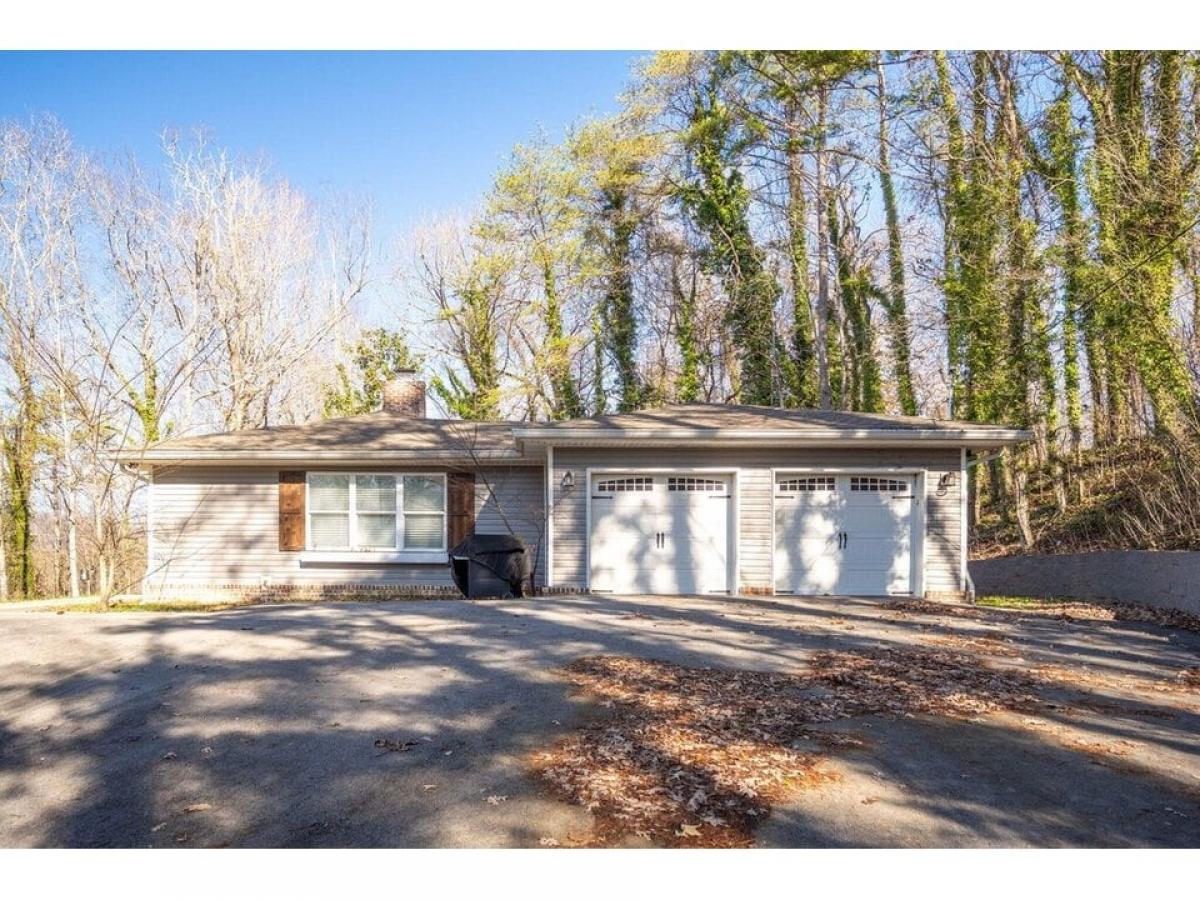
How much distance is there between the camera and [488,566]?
1007cm

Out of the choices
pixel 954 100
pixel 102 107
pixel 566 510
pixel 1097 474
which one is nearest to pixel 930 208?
pixel 954 100

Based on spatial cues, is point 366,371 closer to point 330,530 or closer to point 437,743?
point 330,530

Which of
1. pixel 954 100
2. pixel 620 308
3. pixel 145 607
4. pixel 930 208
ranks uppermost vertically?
pixel 954 100

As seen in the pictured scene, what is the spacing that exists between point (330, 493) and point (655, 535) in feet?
17.0

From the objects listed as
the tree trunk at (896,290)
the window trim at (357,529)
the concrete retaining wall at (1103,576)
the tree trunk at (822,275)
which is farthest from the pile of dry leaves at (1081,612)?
the tree trunk at (822,275)

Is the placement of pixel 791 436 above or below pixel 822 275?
below

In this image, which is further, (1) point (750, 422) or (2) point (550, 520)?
(1) point (750, 422)

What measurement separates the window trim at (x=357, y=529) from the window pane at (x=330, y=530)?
0.04m

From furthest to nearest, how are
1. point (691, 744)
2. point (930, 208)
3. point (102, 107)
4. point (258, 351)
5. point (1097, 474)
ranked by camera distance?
point (258, 351) < point (930, 208) < point (1097, 474) < point (102, 107) < point (691, 744)

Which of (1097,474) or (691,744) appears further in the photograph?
(1097,474)

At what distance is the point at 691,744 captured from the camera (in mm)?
3723

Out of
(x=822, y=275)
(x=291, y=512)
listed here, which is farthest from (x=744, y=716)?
(x=822, y=275)

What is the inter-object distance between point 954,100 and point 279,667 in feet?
53.5
